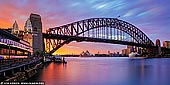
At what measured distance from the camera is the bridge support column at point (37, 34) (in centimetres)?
9269

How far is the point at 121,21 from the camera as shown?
483ft

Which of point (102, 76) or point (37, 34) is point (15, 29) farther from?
point (102, 76)

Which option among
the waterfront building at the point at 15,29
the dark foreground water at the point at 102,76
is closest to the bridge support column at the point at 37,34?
the waterfront building at the point at 15,29

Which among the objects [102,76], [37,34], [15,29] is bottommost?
[102,76]

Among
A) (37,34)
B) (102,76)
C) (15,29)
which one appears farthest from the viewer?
(15,29)

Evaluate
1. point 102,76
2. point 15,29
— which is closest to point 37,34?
point 15,29

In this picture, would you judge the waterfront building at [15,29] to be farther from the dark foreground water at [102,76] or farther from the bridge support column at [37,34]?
the dark foreground water at [102,76]

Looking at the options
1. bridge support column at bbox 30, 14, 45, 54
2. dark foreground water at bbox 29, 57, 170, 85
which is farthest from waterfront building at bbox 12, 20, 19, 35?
dark foreground water at bbox 29, 57, 170, 85

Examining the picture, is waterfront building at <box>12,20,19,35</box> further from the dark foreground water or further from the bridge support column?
the dark foreground water

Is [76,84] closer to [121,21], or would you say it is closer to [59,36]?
[59,36]

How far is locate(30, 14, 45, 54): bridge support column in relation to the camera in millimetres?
92688

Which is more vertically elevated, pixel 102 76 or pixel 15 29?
pixel 15 29

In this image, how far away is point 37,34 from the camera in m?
93.9

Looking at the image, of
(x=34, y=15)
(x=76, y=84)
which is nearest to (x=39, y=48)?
(x=34, y=15)
